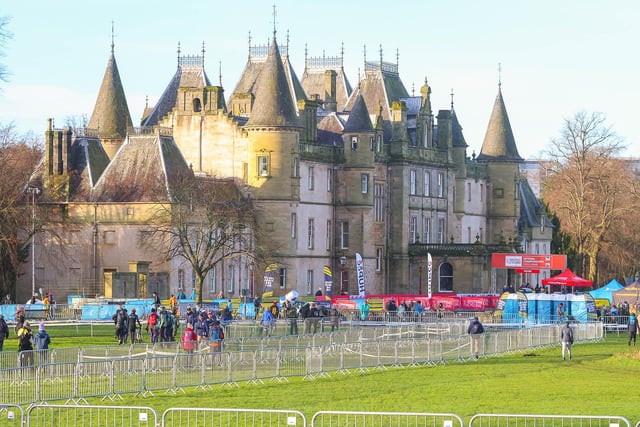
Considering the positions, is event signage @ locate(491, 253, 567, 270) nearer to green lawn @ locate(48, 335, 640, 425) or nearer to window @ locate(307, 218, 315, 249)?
window @ locate(307, 218, 315, 249)

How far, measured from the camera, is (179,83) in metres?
108

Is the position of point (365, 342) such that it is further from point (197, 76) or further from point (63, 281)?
point (197, 76)

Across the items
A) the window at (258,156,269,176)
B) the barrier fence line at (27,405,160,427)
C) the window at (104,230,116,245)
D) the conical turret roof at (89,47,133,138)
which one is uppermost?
the conical turret roof at (89,47,133,138)

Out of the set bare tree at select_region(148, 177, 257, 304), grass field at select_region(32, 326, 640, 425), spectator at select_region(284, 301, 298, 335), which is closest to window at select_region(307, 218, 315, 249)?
Answer: bare tree at select_region(148, 177, 257, 304)

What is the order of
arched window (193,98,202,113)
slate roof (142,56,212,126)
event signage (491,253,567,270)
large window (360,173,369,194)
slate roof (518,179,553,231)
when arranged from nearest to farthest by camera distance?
arched window (193,98,202,113) → event signage (491,253,567,270) → large window (360,173,369,194) → slate roof (142,56,212,126) → slate roof (518,179,553,231)

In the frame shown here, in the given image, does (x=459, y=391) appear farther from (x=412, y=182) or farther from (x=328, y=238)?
(x=412, y=182)

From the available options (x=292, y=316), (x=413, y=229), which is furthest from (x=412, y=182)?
(x=292, y=316)

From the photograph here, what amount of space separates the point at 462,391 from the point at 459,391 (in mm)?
80

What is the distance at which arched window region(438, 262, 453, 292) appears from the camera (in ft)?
366

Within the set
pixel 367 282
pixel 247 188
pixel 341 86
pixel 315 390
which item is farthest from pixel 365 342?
pixel 341 86

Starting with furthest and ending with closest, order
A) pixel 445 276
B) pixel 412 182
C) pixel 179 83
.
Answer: pixel 412 182
pixel 445 276
pixel 179 83

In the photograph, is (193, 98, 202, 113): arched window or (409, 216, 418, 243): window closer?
(193, 98, 202, 113): arched window

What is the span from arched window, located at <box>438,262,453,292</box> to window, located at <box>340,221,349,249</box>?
885cm

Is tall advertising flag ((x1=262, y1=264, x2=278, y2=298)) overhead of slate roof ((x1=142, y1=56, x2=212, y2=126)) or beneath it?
beneath
